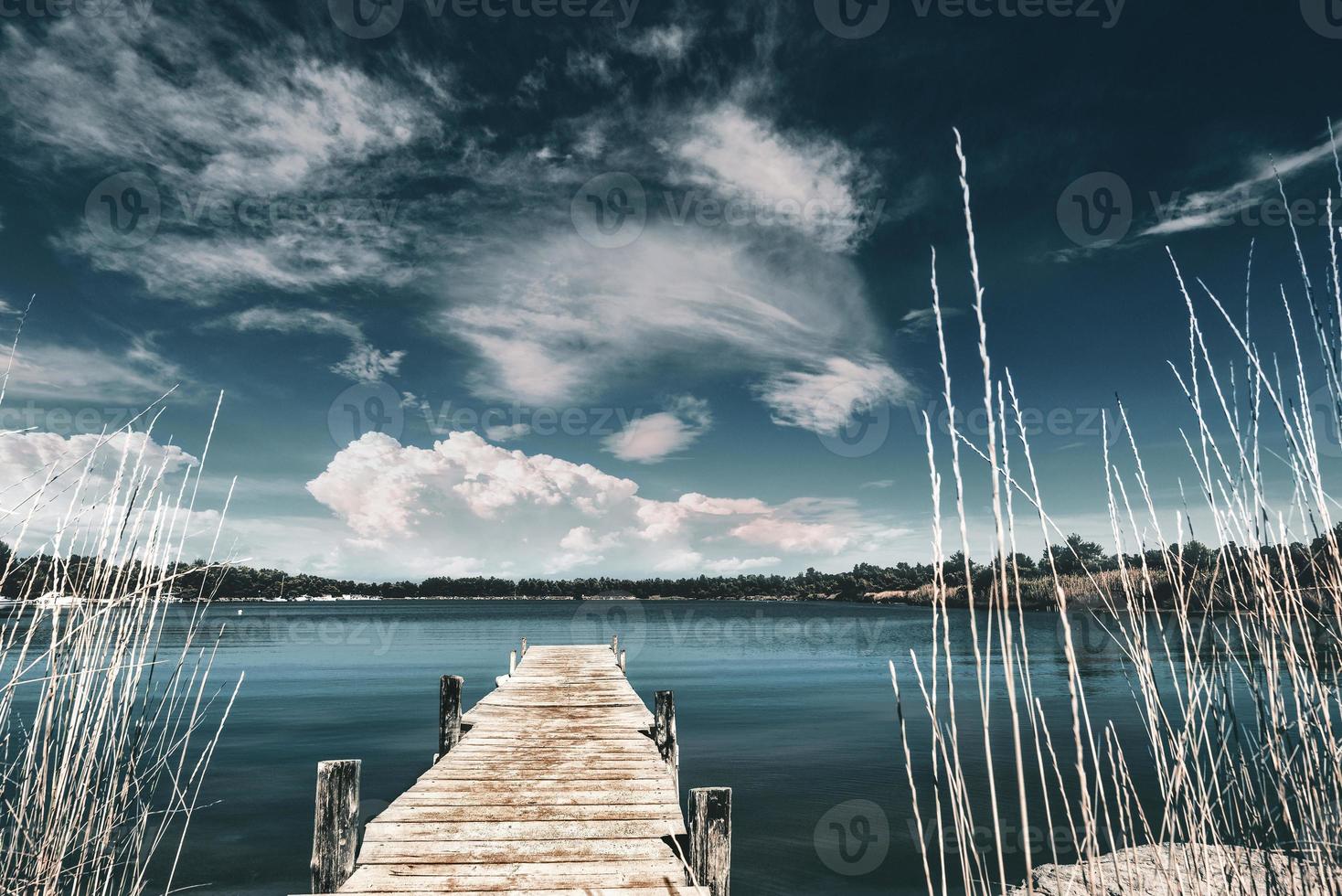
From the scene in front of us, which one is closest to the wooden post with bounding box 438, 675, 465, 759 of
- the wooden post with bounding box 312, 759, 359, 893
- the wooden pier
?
the wooden pier

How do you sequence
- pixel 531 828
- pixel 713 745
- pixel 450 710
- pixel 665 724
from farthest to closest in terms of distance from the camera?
pixel 713 745 → pixel 450 710 → pixel 665 724 → pixel 531 828

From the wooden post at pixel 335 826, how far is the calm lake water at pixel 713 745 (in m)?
6.37

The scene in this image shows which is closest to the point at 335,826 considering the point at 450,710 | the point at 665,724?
the point at 665,724

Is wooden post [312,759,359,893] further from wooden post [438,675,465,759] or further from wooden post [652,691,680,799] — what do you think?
wooden post [438,675,465,759]

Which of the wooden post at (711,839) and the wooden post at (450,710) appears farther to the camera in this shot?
the wooden post at (450,710)

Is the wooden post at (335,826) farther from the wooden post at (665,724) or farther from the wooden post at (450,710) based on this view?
the wooden post at (450,710)

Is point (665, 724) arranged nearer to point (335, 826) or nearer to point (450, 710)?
point (450, 710)

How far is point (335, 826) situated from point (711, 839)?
2.44 m

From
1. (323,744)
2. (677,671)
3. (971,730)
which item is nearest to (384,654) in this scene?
(677,671)

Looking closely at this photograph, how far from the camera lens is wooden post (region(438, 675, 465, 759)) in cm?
919

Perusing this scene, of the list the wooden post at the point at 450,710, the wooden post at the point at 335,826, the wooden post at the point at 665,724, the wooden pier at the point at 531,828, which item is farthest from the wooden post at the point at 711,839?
the wooden post at the point at 450,710

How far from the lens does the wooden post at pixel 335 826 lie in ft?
15.0

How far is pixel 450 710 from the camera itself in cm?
929

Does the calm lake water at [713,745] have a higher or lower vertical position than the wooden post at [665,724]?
lower
